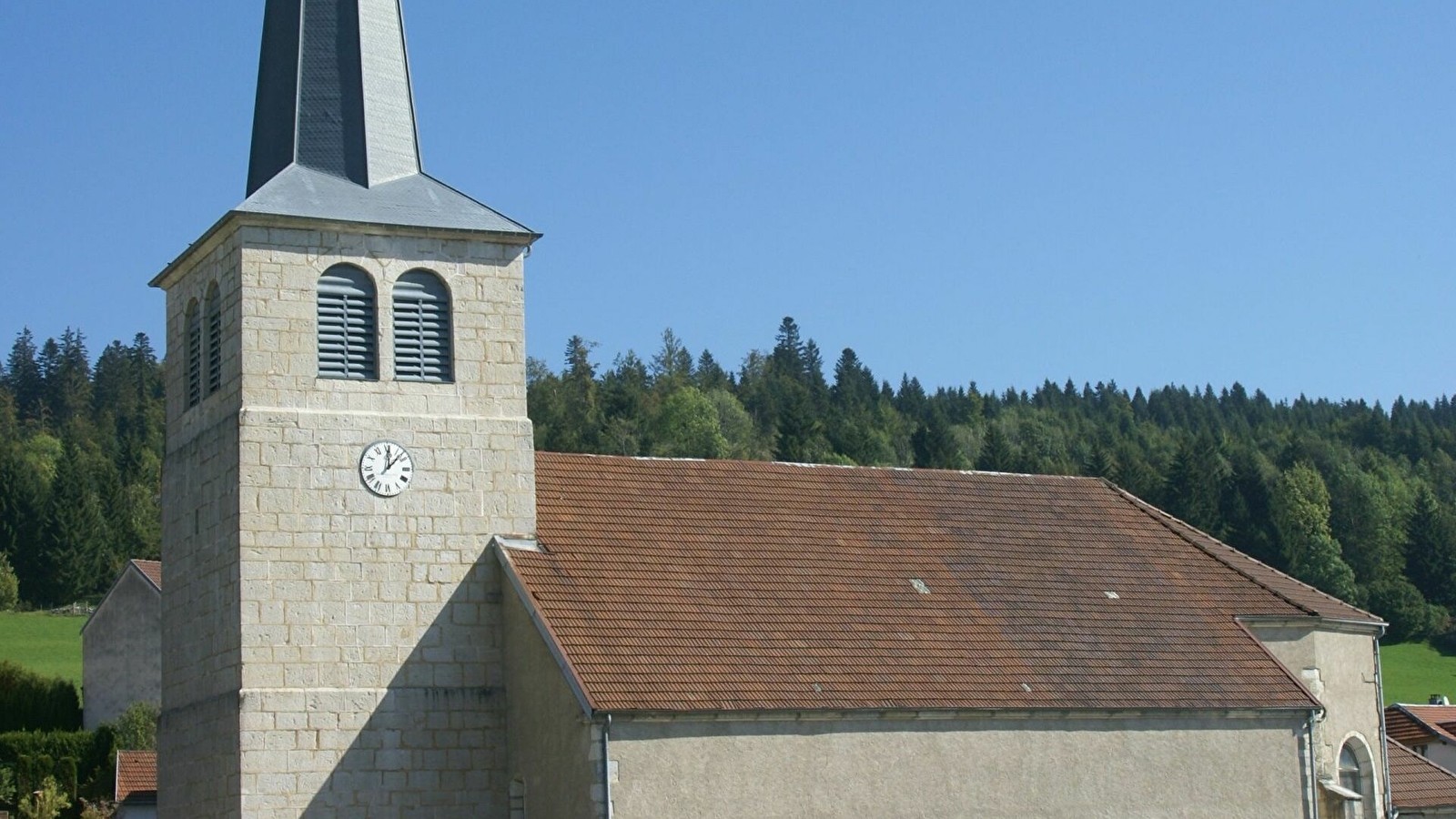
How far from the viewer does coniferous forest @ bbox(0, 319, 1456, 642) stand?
285 ft

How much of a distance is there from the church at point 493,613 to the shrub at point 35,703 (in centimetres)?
3240

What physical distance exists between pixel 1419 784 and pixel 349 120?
19.4 metres

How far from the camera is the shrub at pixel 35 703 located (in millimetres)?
53031

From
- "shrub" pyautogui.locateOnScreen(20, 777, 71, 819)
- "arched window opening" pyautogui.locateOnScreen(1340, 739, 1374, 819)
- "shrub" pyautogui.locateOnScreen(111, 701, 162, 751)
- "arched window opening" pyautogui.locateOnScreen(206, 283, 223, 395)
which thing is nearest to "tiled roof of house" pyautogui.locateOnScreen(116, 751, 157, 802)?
"shrub" pyautogui.locateOnScreen(20, 777, 71, 819)

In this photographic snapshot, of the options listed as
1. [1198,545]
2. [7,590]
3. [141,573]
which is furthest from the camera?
[7,590]

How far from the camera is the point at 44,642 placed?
71.2 metres

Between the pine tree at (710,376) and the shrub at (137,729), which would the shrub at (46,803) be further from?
the pine tree at (710,376)

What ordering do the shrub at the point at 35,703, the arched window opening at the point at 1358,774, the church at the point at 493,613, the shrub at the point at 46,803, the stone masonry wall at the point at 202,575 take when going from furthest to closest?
the shrub at the point at 35,703
the shrub at the point at 46,803
the arched window opening at the point at 1358,774
the stone masonry wall at the point at 202,575
the church at the point at 493,613

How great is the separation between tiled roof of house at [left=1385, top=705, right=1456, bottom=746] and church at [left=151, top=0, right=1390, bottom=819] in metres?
20.5

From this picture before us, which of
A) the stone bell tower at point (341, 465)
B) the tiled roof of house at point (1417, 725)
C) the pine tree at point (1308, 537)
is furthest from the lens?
Result: the pine tree at point (1308, 537)

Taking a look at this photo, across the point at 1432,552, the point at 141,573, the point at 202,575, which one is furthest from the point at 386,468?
the point at 1432,552

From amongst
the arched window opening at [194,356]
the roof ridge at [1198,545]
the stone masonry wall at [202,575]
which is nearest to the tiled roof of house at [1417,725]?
the roof ridge at [1198,545]

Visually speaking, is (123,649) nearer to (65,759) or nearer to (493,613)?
(65,759)

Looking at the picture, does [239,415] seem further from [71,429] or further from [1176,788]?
[71,429]
